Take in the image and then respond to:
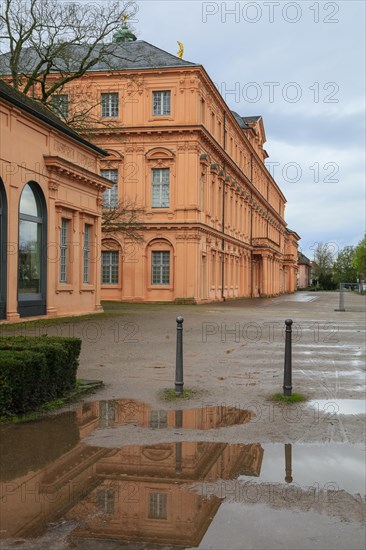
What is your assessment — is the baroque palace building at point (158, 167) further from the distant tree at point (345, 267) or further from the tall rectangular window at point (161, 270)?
the distant tree at point (345, 267)

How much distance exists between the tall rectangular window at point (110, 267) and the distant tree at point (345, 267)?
96646 millimetres

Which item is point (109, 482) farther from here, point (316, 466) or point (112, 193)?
point (112, 193)

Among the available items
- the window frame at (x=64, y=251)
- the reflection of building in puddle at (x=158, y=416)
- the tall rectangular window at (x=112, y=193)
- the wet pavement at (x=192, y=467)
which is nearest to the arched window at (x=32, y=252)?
the window frame at (x=64, y=251)

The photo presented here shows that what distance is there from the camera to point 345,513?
4.60 m

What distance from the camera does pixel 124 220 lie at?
39250 mm

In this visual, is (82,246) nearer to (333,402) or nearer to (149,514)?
(333,402)

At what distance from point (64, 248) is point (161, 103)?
20521 millimetres

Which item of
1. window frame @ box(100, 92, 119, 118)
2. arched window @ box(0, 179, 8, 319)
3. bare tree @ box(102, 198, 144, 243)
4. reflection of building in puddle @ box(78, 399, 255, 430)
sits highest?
window frame @ box(100, 92, 119, 118)

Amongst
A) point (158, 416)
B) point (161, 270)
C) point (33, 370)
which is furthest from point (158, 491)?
point (161, 270)

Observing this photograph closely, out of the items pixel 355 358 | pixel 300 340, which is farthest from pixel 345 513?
pixel 300 340

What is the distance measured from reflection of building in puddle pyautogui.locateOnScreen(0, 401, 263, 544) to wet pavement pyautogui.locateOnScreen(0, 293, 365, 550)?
0.05 feet

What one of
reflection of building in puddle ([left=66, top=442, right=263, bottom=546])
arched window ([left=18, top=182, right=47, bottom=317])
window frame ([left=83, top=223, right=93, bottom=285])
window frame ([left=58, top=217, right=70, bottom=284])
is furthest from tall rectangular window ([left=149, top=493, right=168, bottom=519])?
window frame ([left=83, top=223, right=93, bottom=285])

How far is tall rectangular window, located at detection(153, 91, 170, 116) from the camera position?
41.7 meters

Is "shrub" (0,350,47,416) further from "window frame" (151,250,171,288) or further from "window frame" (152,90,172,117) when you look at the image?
"window frame" (152,90,172,117)
